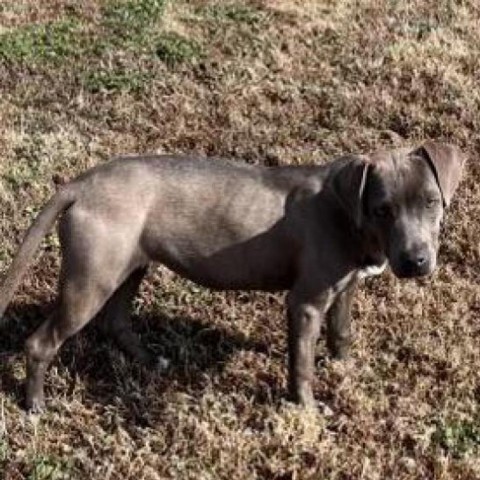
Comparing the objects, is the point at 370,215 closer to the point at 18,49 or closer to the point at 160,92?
the point at 160,92

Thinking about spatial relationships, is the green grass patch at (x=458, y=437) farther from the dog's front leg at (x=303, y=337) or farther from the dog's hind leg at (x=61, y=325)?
the dog's hind leg at (x=61, y=325)

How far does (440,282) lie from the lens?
7.29m

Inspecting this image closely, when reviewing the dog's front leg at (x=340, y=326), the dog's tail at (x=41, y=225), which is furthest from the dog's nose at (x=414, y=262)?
the dog's tail at (x=41, y=225)

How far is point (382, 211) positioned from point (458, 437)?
1457 mm

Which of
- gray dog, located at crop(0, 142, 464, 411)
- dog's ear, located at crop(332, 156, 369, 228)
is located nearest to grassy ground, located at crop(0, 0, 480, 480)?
gray dog, located at crop(0, 142, 464, 411)

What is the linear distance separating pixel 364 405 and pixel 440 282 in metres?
1.48

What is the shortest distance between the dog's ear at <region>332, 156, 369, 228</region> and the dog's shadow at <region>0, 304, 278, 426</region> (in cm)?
152

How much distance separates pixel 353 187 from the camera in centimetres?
551

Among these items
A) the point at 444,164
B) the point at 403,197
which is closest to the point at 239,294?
the point at 403,197

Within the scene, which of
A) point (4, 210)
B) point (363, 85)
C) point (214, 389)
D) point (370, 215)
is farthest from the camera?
point (363, 85)

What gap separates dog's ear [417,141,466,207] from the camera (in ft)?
18.1

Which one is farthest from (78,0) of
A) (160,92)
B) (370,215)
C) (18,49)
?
(370,215)

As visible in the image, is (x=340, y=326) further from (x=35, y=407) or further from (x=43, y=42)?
(x=43, y=42)

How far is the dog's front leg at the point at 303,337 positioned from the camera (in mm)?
5820
